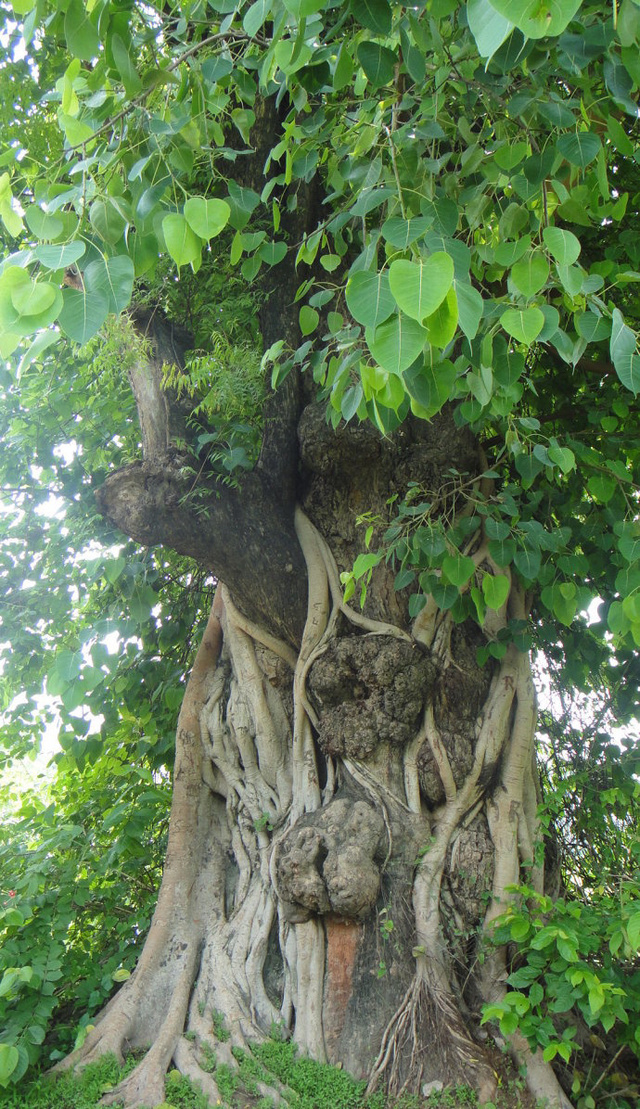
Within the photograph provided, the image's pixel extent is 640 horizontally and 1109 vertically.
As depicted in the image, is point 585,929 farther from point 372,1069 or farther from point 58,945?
point 58,945

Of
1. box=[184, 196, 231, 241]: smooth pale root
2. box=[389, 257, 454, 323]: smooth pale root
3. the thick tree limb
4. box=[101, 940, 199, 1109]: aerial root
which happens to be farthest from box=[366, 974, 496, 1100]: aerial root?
box=[184, 196, 231, 241]: smooth pale root

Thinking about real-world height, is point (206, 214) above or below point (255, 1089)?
above

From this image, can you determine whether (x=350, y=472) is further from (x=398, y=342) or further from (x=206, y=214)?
(x=398, y=342)

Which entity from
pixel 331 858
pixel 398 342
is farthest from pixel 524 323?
pixel 331 858

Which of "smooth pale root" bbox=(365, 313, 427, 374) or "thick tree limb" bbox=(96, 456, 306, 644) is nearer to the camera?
"smooth pale root" bbox=(365, 313, 427, 374)

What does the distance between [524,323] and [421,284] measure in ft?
1.43

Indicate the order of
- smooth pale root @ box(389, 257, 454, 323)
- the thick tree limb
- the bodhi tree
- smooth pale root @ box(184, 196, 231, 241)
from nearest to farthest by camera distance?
smooth pale root @ box(389, 257, 454, 323) → smooth pale root @ box(184, 196, 231, 241) → the bodhi tree → the thick tree limb

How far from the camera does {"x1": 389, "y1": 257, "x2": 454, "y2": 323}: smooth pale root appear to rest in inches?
53.3

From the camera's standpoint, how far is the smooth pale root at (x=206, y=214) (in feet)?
5.41

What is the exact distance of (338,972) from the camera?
313 centimetres

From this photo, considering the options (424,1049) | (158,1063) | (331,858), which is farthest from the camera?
(331,858)

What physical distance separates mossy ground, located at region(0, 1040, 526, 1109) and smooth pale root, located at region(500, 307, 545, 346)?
246 cm

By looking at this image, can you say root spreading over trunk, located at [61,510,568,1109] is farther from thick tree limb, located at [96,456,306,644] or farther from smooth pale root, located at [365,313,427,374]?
smooth pale root, located at [365,313,427,374]

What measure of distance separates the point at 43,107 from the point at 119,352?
145cm
